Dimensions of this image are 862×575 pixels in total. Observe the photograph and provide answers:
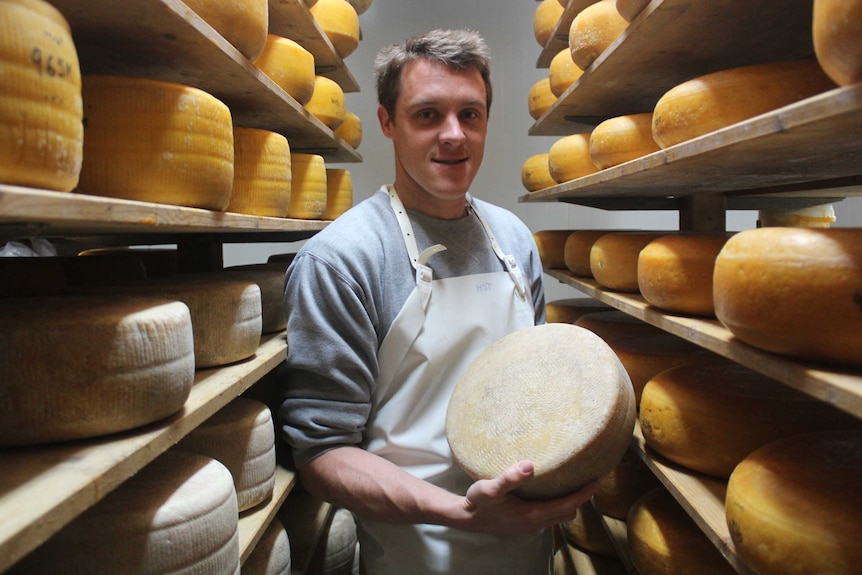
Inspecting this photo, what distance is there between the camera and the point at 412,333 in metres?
1.41

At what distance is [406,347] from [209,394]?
20.6 inches

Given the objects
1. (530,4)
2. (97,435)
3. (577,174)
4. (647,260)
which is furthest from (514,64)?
(97,435)

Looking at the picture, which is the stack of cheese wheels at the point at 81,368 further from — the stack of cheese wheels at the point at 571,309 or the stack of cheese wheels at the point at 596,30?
the stack of cheese wheels at the point at 571,309

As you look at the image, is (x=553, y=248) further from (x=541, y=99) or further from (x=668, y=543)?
(x=668, y=543)

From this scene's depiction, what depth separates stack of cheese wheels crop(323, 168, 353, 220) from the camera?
7.45ft

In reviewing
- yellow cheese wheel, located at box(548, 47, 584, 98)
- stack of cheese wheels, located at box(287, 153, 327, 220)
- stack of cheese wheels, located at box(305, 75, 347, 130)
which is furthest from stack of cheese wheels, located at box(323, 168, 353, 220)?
yellow cheese wheel, located at box(548, 47, 584, 98)

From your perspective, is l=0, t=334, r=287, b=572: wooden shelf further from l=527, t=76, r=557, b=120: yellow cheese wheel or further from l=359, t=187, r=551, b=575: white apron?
l=527, t=76, r=557, b=120: yellow cheese wheel

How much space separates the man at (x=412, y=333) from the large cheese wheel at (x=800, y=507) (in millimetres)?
323

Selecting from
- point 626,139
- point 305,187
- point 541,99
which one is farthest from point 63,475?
point 541,99

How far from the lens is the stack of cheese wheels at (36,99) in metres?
0.56

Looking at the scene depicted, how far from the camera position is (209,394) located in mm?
991

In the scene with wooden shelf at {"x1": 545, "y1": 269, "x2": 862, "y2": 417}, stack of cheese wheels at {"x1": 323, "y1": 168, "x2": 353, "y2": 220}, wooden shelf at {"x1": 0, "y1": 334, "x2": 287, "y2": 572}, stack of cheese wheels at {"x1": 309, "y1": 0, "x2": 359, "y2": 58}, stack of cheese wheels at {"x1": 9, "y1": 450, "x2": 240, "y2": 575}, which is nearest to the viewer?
wooden shelf at {"x1": 0, "y1": 334, "x2": 287, "y2": 572}

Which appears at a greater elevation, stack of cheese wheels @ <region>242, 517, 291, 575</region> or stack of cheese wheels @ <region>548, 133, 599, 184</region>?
stack of cheese wheels @ <region>548, 133, 599, 184</region>

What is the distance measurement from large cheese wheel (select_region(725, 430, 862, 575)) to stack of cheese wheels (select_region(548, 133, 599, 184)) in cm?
121
